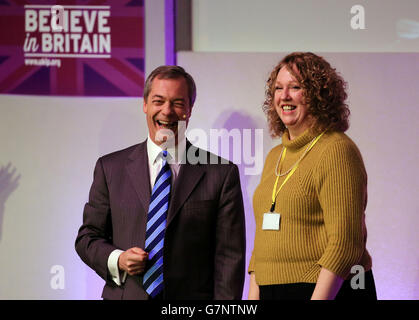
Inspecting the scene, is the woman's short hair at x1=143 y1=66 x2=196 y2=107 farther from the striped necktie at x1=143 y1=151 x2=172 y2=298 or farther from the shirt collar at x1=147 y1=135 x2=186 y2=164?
the striped necktie at x1=143 y1=151 x2=172 y2=298

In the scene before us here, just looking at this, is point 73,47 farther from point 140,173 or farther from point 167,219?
point 167,219

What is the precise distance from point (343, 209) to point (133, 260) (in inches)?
33.7

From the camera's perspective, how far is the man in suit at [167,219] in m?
2.45

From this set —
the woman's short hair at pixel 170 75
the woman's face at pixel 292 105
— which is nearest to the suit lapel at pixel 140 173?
the woman's short hair at pixel 170 75

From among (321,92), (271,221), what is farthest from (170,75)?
(271,221)

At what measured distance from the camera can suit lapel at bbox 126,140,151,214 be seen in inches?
98.7

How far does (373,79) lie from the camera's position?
3.35 metres

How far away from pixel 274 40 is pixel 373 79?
0.61 metres

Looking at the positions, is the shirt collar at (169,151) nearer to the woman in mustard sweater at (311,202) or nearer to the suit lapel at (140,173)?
the suit lapel at (140,173)

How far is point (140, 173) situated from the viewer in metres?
2.56

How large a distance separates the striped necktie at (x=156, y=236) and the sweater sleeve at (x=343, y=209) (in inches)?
26.2

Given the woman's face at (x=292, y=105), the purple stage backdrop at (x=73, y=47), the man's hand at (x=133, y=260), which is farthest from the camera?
the purple stage backdrop at (x=73, y=47)
